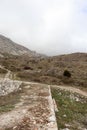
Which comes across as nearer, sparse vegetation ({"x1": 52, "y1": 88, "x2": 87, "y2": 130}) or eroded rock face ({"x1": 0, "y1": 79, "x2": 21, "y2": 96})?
sparse vegetation ({"x1": 52, "y1": 88, "x2": 87, "y2": 130})

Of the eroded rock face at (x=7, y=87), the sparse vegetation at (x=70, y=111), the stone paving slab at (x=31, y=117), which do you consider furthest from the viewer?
A: the eroded rock face at (x=7, y=87)

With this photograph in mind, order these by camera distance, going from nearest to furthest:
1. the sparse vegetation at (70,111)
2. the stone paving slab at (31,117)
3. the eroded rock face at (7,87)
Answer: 1. the stone paving slab at (31,117)
2. the sparse vegetation at (70,111)
3. the eroded rock face at (7,87)

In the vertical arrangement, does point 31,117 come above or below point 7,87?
below

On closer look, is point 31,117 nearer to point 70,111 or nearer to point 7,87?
point 70,111

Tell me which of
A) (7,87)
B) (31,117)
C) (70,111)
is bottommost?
(70,111)

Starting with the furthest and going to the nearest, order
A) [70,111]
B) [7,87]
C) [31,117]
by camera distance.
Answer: [7,87] < [70,111] < [31,117]

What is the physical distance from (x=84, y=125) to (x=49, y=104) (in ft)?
11.0

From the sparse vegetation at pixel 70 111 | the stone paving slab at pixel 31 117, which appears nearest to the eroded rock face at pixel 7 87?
the sparse vegetation at pixel 70 111

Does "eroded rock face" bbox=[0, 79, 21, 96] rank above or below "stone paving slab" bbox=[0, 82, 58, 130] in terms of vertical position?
above

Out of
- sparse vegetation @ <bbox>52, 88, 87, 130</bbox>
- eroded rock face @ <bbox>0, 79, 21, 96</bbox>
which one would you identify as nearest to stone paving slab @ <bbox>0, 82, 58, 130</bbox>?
sparse vegetation @ <bbox>52, 88, 87, 130</bbox>

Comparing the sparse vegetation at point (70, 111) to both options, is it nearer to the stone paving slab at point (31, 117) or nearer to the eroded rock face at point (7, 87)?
the stone paving slab at point (31, 117)

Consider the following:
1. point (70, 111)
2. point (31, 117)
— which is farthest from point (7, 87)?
point (31, 117)

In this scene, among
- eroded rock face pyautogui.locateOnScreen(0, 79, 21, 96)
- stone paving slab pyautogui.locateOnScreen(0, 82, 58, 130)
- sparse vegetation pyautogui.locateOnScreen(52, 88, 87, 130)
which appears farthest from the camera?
eroded rock face pyautogui.locateOnScreen(0, 79, 21, 96)

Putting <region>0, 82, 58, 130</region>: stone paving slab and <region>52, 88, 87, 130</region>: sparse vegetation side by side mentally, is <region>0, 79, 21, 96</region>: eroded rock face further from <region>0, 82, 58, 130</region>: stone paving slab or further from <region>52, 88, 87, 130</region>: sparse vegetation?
<region>0, 82, 58, 130</region>: stone paving slab
